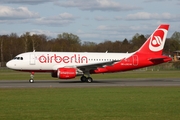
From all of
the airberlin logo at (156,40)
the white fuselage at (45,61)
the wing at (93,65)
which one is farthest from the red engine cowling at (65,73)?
the airberlin logo at (156,40)

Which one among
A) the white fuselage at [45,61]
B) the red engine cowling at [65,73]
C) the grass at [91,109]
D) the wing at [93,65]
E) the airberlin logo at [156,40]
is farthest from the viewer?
the airberlin logo at [156,40]

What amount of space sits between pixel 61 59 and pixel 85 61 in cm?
251

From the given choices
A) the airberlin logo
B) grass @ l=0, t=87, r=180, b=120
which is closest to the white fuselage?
the airberlin logo

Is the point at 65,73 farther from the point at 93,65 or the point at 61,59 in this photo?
the point at 93,65

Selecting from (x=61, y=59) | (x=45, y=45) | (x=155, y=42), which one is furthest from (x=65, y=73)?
(x=45, y=45)

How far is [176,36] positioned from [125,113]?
169923 millimetres

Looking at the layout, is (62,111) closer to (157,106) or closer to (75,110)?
(75,110)

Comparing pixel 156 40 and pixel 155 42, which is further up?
pixel 156 40

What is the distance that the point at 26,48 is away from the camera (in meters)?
108

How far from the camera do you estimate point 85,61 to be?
41.3 metres

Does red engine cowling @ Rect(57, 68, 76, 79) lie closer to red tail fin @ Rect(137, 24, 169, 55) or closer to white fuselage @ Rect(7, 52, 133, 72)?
white fuselage @ Rect(7, 52, 133, 72)

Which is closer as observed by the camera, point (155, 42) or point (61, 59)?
point (61, 59)

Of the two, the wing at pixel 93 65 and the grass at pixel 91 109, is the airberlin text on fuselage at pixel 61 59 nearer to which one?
the wing at pixel 93 65

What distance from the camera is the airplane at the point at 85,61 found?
Answer: 39969 mm
